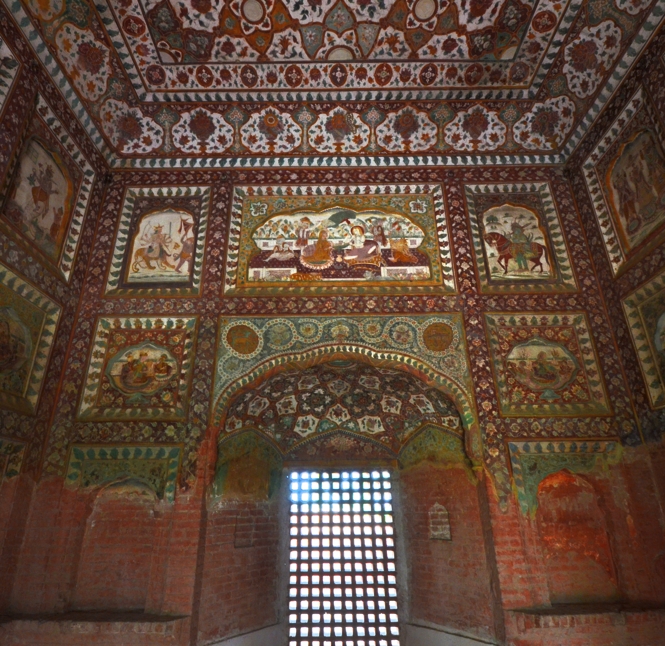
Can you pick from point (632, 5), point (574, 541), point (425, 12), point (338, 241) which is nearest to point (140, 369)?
Result: point (338, 241)

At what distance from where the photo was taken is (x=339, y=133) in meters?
9.28

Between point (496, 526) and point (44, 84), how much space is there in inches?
355

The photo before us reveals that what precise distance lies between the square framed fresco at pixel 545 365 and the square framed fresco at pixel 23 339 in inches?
264

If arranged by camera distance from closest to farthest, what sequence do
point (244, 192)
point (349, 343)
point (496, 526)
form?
point (496, 526) < point (349, 343) < point (244, 192)

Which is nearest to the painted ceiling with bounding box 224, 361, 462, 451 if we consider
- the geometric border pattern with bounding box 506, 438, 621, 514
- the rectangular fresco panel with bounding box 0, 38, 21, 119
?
the geometric border pattern with bounding box 506, 438, 621, 514

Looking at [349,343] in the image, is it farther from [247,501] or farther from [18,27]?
[18,27]

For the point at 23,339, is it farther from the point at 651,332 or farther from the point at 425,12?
the point at 651,332

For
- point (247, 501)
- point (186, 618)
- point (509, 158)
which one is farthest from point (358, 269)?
point (186, 618)

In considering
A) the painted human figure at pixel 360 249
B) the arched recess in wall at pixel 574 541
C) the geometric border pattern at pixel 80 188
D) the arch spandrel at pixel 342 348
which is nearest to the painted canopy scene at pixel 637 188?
the arch spandrel at pixel 342 348

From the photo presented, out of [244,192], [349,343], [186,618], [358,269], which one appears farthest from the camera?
[244,192]

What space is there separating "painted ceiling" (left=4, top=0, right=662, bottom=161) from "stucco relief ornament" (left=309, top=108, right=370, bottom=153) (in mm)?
20

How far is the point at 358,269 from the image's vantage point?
28.3 feet

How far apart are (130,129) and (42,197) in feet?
7.79

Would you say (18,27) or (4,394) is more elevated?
(18,27)
